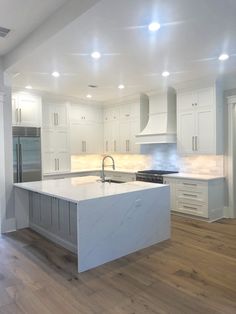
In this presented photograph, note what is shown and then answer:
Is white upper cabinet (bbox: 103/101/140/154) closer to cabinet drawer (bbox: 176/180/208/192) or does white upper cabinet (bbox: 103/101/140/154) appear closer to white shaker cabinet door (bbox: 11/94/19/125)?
cabinet drawer (bbox: 176/180/208/192)

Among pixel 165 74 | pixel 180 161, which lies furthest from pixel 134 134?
pixel 165 74

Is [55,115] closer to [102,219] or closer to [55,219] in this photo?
[55,219]

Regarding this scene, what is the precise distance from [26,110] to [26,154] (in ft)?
3.37

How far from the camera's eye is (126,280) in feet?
8.98

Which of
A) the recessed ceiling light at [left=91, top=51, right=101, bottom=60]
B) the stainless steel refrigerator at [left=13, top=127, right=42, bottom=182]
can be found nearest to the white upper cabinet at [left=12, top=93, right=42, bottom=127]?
the stainless steel refrigerator at [left=13, top=127, right=42, bottom=182]

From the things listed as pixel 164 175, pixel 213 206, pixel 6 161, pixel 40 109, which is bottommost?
pixel 213 206

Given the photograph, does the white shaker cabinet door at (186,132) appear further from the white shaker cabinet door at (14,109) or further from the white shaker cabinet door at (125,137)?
the white shaker cabinet door at (14,109)

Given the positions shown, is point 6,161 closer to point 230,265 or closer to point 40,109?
point 40,109

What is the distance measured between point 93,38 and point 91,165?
4882 millimetres

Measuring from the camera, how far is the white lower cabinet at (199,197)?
4812 mm

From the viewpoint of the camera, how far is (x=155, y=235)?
3.74 meters

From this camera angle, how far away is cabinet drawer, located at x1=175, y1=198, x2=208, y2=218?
4.86m

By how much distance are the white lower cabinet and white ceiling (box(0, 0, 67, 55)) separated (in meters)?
3.75

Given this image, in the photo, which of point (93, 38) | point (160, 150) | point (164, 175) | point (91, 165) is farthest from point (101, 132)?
point (93, 38)
